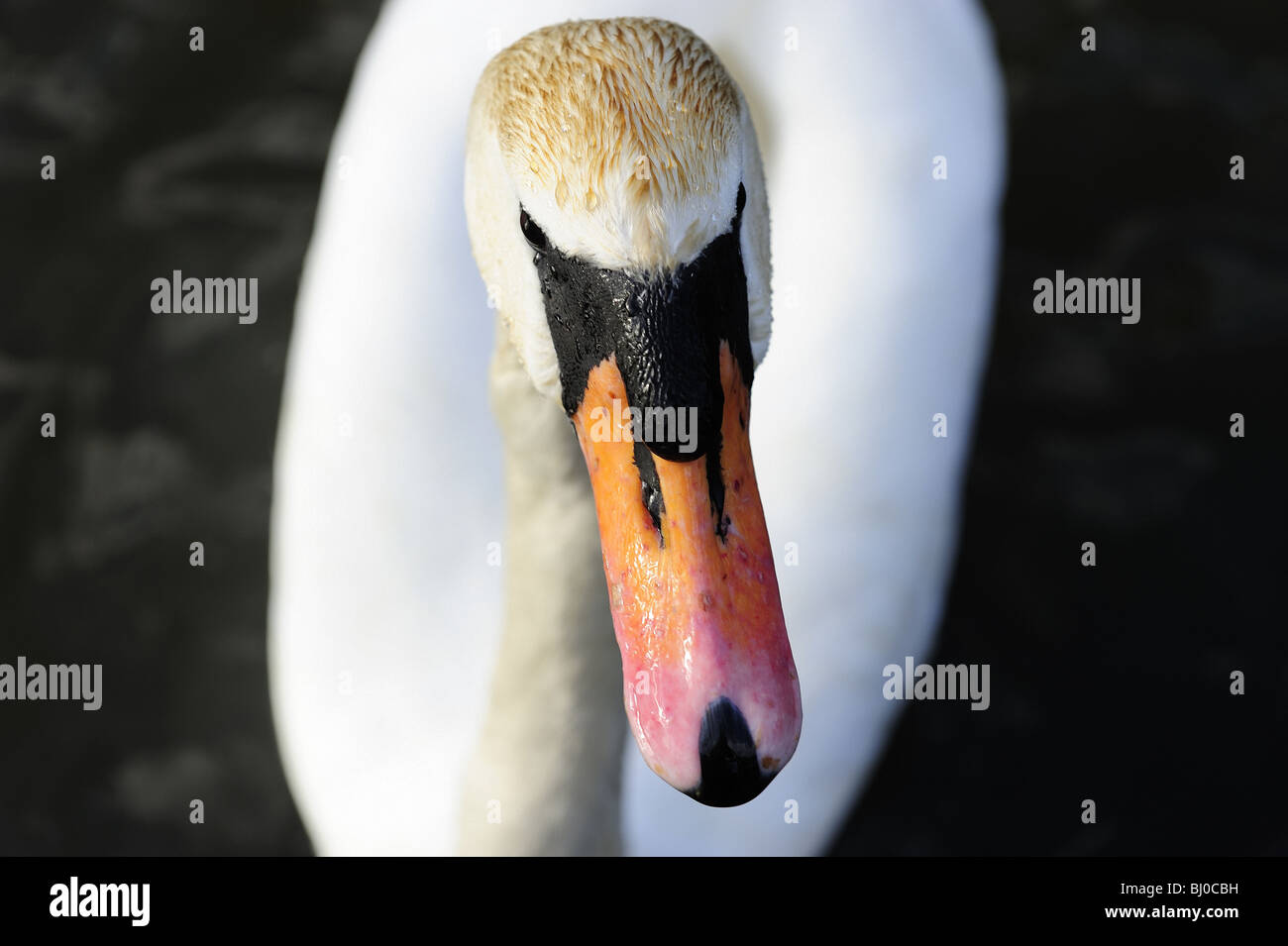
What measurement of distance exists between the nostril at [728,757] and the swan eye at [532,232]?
0.59m

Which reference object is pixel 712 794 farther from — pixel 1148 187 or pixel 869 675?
pixel 1148 187

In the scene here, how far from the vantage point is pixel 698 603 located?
1.54 meters

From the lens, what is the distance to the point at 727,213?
159 centimetres

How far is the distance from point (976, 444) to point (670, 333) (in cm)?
219

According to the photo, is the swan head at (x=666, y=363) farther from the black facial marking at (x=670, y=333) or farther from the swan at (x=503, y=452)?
the swan at (x=503, y=452)

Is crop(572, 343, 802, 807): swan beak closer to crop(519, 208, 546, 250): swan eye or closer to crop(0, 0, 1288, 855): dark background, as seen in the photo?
crop(519, 208, 546, 250): swan eye

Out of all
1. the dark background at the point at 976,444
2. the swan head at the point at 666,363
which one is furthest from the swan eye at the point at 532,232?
the dark background at the point at 976,444

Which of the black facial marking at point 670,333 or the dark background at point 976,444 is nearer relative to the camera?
the black facial marking at point 670,333

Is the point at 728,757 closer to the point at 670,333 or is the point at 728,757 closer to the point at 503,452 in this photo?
the point at 670,333

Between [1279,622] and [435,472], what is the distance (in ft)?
6.82

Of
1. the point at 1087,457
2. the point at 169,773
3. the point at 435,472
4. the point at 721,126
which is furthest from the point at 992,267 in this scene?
the point at 169,773

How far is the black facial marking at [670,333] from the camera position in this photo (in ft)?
5.00

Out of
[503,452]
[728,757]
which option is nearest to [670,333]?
[728,757]

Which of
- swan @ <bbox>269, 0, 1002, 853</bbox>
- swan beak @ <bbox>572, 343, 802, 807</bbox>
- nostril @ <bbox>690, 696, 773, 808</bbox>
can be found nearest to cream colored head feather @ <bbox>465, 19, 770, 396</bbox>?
swan beak @ <bbox>572, 343, 802, 807</bbox>
